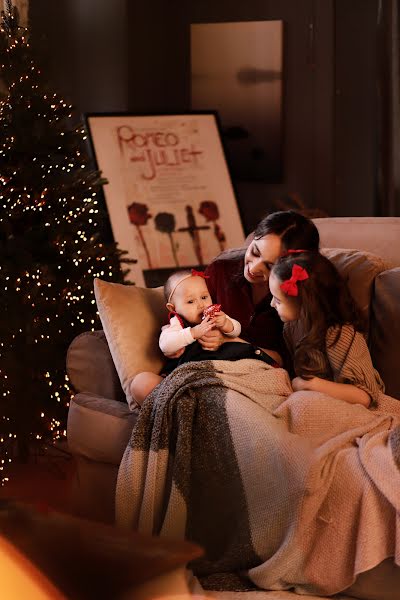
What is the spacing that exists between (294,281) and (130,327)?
1.76 ft

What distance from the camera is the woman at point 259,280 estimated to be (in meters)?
3.07

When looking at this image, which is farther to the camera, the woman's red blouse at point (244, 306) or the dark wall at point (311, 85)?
the dark wall at point (311, 85)

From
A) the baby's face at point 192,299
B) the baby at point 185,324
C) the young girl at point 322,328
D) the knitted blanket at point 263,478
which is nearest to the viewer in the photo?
the knitted blanket at point 263,478

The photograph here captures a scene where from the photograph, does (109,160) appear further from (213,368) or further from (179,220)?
(213,368)

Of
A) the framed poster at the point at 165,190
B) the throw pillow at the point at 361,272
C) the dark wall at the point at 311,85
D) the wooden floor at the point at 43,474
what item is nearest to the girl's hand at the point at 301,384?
the throw pillow at the point at 361,272

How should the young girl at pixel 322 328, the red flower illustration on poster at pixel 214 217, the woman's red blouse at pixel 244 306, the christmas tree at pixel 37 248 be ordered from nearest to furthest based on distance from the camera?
the young girl at pixel 322 328 → the woman's red blouse at pixel 244 306 → the christmas tree at pixel 37 248 → the red flower illustration on poster at pixel 214 217

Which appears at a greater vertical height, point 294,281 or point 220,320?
point 294,281

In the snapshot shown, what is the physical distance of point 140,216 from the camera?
204 inches

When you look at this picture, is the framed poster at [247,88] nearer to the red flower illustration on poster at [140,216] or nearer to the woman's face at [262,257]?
the red flower illustration on poster at [140,216]

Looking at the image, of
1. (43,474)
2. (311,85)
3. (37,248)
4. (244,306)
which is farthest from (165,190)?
(244,306)

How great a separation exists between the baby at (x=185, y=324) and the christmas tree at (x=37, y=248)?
814 mm

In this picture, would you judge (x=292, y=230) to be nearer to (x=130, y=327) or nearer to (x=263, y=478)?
(x=130, y=327)

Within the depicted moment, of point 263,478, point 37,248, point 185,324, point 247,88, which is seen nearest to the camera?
point 263,478

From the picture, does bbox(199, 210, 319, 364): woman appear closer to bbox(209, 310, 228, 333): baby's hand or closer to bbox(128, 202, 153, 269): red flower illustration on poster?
bbox(209, 310, 228, 333): baby's hand
